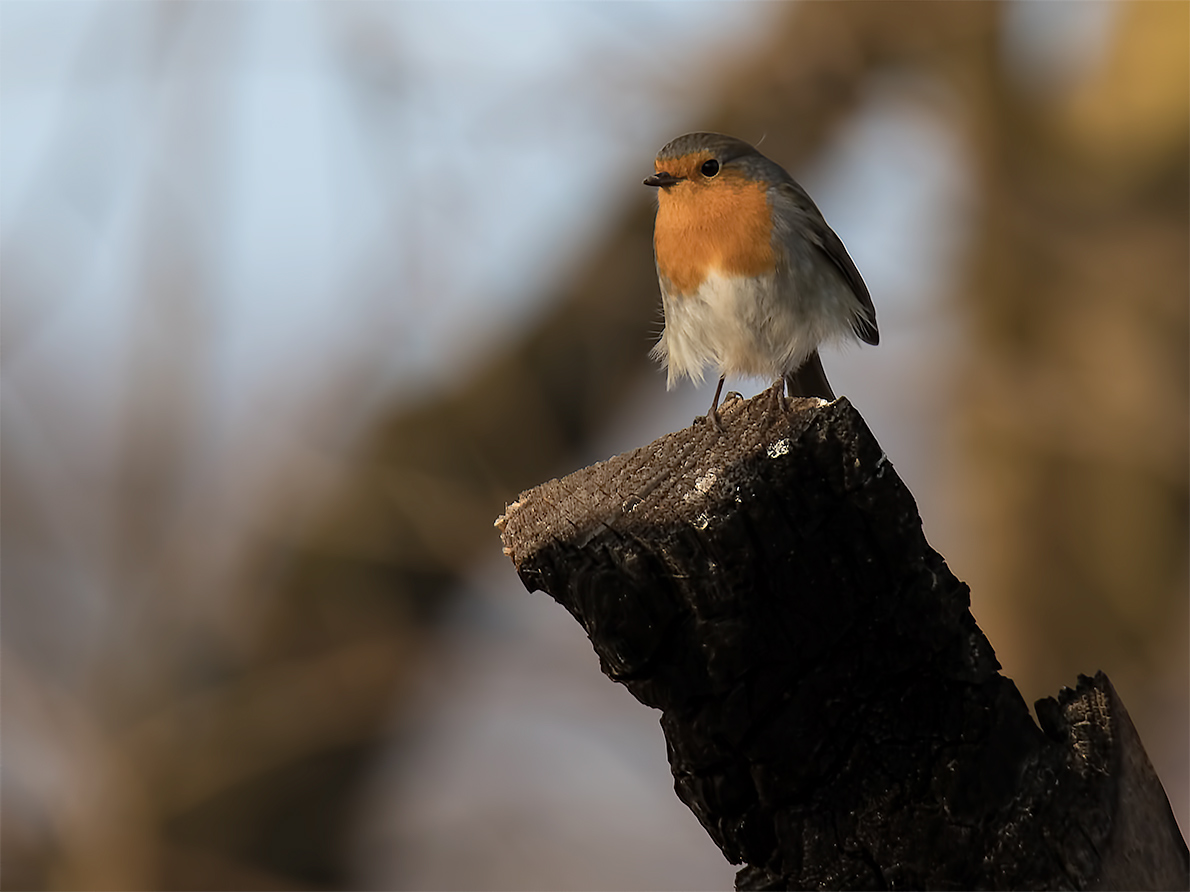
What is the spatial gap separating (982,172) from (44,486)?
4761 millimetres

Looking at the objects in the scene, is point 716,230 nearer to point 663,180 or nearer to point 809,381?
point 663,180

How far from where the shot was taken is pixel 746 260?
279cm

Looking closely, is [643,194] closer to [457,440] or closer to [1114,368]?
[457,440]

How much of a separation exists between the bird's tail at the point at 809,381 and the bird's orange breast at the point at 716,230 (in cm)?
52

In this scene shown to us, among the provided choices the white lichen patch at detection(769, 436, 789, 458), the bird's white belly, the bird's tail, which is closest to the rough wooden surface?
the white lichen patch at detection(769, 436, 789, 458)

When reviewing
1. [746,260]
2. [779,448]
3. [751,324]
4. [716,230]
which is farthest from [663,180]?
[779,448]


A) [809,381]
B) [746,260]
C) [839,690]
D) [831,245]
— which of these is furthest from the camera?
[809,381]

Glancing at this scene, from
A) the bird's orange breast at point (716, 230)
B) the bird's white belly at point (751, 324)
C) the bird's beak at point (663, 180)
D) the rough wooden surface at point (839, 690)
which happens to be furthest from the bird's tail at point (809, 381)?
the rough wooden surface at point (839, 690)

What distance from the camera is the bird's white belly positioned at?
281 cm

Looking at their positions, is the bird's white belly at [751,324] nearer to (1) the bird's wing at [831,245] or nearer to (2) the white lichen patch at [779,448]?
(1) the bird's wing at [831,245]

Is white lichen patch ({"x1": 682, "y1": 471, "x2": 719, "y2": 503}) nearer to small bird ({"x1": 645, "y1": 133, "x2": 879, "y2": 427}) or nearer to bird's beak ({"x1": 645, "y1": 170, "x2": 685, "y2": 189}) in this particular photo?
small bird ({"x1": 645, "y1": 133, "x2": 879, "y2": 427})

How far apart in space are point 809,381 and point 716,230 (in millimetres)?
678

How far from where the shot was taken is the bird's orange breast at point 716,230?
279cm

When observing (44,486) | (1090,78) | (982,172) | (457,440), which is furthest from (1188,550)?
(44,486)
